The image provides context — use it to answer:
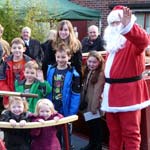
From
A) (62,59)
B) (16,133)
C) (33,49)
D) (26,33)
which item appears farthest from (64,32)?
(26,33)

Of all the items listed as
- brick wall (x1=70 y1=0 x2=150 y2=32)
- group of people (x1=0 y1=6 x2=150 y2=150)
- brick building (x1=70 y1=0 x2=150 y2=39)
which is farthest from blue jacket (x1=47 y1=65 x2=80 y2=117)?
brick wall (x1=70 y1=0 x2=150 y2=32)

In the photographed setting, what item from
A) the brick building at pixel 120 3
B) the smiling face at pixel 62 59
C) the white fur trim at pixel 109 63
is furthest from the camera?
the brick building at pixel 120 3

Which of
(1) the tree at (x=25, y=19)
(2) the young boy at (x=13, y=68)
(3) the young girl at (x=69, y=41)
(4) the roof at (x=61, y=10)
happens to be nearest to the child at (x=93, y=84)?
(3) the young girl at (x=69, y=41)

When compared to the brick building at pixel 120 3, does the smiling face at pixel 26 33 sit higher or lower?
lower

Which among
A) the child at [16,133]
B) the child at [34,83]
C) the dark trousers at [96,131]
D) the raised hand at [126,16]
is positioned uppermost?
the raised hand at [126,16]

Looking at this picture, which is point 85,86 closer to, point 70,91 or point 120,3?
point 70,91

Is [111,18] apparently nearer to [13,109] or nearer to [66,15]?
[13,109]

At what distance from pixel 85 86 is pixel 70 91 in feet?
1.03

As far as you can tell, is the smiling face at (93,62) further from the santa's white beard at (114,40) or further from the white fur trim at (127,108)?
A: the white fur trim at (127,108)

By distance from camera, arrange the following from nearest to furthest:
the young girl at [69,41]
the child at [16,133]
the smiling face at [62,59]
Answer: the child at [16,133] → the smiling face at [62,59] → the young girl at [69,41]

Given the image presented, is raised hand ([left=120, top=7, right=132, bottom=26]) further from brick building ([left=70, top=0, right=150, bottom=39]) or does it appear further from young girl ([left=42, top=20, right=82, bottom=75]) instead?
brick building ([left=70, top=0, right=150, bottom=39])

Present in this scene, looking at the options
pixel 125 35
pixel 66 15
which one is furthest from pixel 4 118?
pixel 66 15

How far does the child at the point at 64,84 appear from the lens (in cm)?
469

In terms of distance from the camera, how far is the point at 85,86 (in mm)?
4965
